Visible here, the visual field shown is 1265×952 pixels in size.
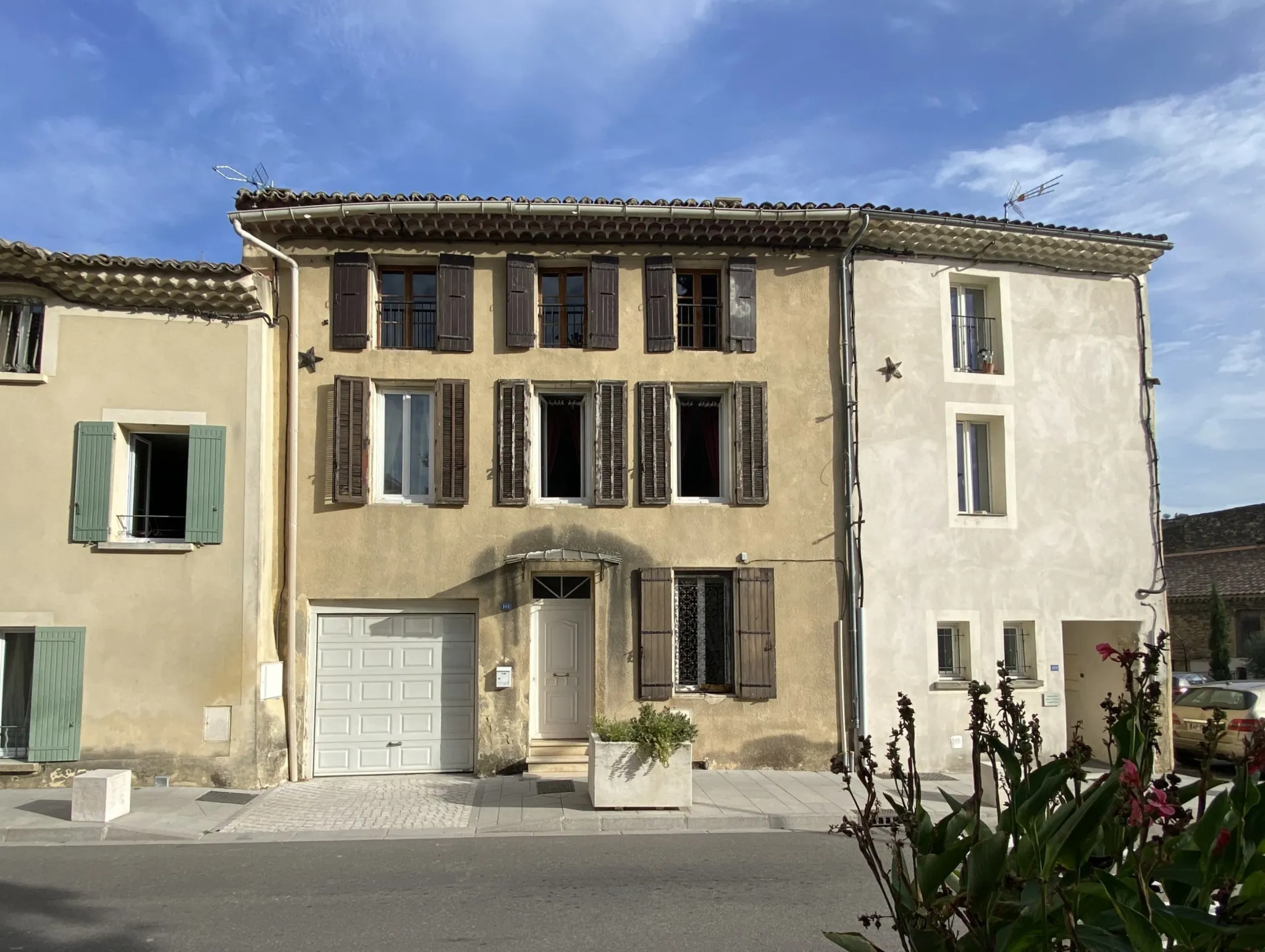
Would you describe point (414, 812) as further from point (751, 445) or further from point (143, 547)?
point (751, 445)

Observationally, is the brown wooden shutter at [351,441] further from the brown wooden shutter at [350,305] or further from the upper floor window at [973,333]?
the upper floor window at [973,333]

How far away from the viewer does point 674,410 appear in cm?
1272

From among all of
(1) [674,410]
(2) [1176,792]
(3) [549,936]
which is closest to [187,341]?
(1) [674,410]

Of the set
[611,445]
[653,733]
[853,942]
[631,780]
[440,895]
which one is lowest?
[440,895]

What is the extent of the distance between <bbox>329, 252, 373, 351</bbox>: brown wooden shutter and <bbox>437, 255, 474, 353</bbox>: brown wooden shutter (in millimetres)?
980

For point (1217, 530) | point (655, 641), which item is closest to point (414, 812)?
point (655, 641)

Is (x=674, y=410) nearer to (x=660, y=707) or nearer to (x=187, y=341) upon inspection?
(x=660, y=707)

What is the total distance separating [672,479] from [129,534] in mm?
7014

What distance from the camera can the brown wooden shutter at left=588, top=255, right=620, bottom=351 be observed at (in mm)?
12516

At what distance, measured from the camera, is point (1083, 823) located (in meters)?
2.14

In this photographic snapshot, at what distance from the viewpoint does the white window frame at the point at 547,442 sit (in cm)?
1238

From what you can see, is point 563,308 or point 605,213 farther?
point 563,308

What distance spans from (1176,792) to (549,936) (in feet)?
15.3

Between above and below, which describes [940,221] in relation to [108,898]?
above
